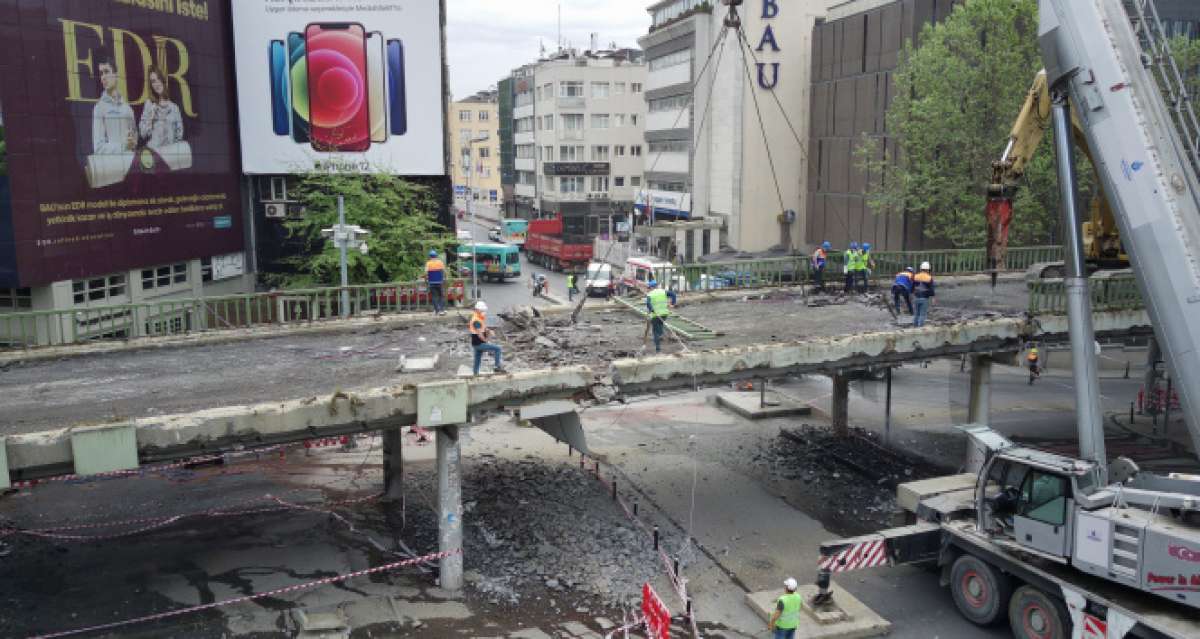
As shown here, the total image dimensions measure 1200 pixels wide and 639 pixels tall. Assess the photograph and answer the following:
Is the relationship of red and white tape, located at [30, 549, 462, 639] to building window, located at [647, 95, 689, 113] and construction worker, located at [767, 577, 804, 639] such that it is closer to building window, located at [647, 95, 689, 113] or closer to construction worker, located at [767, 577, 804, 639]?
construction worker, located at [767, 577, 804, 639]

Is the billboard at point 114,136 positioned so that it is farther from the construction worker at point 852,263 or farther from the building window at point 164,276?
the construction worker at point 852,263

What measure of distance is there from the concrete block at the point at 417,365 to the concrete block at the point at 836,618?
7.97m

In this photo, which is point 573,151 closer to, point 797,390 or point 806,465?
point 797,390

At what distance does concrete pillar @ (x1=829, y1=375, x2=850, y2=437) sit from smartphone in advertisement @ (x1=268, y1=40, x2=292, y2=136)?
29011 mm

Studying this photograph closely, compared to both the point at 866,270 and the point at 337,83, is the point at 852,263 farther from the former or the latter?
the point at 337,83

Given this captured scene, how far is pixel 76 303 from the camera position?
33.2 m

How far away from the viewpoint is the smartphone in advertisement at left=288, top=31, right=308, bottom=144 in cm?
4234

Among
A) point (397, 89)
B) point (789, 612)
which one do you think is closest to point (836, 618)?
point (789, 612)

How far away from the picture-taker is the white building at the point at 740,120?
57500 mm

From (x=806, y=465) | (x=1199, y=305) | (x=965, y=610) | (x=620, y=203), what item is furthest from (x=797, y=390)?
(x=620, y=203)

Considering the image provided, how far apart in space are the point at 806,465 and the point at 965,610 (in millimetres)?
9791

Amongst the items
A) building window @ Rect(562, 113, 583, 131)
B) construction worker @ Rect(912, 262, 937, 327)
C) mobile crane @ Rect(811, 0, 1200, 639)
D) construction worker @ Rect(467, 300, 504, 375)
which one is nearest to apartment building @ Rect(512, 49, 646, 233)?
building window @ Rect(562, 113, 583, 131)

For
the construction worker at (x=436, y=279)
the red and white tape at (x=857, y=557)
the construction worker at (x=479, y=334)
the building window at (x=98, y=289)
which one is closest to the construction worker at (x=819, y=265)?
the construction worker at (x=436, y=279)

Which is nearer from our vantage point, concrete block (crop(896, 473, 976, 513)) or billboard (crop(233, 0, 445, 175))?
concrete block (crop(896, 473, 976, 513))
